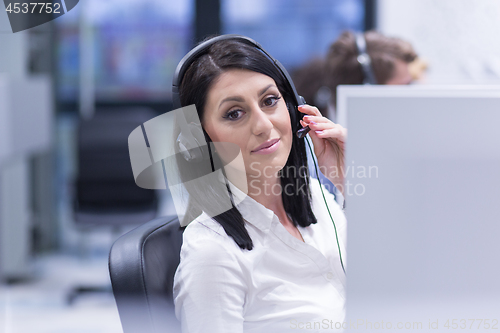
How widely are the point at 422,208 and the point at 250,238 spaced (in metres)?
0.34

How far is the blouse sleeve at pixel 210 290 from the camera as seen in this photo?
2.24 feet

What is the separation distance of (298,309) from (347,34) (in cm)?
136

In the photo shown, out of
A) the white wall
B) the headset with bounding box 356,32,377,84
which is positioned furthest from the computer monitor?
the white wall

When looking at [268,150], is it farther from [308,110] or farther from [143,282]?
[143,282]

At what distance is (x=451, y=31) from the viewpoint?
2418mm

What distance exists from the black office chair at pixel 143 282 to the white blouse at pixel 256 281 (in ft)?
0.08

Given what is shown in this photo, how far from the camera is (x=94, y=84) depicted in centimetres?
312

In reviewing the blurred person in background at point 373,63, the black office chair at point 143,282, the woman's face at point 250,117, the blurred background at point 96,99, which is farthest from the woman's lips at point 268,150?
the blurred background at point 96,99

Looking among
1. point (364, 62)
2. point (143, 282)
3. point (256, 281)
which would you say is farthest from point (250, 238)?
point (364, 62)

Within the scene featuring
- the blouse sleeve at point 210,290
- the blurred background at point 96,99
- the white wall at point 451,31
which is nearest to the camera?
the blouse sleeve at point 210,290

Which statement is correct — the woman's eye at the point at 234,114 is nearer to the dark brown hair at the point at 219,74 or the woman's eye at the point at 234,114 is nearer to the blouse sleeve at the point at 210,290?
the dark brown hair at the point at 219,74

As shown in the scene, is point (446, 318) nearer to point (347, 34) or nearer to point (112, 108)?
point (347, 34)

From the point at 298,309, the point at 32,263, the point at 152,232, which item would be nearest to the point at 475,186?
the point at 298,309

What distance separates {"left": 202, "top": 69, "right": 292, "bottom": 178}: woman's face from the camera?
0.73 meters
